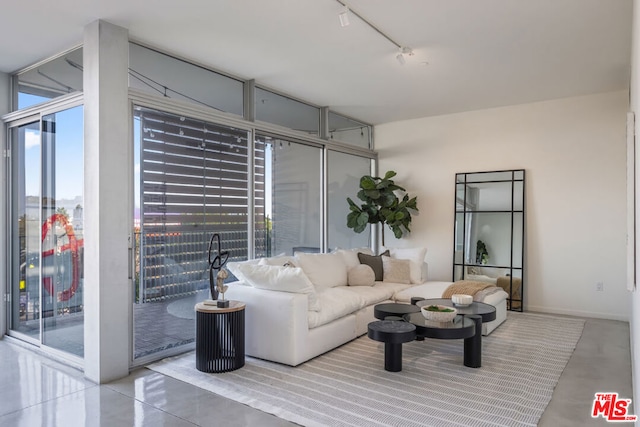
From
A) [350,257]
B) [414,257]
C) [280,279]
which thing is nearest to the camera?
[280,279]

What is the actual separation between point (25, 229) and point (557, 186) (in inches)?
254

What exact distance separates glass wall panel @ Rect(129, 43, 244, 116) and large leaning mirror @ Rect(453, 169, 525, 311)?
359 centimetres

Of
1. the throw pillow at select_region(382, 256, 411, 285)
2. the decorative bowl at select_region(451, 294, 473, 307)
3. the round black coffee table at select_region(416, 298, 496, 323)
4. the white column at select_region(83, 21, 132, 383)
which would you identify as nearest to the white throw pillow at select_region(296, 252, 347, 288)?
the throw pillow at select_region(382, 256, 411, 285)

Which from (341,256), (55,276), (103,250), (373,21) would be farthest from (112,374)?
(373,21)

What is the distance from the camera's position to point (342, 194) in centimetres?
670

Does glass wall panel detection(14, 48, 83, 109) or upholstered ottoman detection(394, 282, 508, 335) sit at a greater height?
glass wall panel detection(14, 48, 83, 109)

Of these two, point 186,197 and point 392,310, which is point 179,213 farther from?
point 392,310

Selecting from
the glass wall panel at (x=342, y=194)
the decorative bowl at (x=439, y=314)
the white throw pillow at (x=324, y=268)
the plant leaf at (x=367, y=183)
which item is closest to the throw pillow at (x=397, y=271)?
the white throw pillow at (x=324, y=268)

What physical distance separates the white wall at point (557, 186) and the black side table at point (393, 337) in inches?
127

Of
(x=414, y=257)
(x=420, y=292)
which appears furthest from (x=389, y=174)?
(x=420, y=292)

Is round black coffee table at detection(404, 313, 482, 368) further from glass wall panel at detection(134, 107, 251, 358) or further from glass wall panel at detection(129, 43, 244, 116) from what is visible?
glass wall panel at detection(129, 43, 244, 116)

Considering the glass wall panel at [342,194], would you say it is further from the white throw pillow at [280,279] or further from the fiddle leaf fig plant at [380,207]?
the white throw pillow at [280,279]

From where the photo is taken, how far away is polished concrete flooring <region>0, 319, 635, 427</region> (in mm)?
2723

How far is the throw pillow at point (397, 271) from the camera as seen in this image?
221 inches
